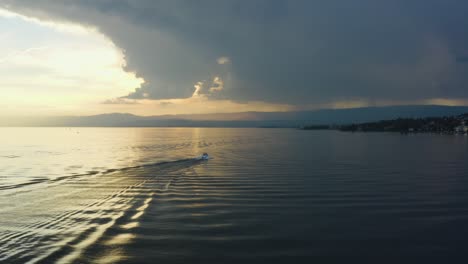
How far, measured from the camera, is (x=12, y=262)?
1299cm

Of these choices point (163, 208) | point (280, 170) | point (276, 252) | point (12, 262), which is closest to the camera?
point (12, 262)

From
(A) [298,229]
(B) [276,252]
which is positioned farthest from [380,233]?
(B) [276,252]

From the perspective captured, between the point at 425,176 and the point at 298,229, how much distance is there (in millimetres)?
26923

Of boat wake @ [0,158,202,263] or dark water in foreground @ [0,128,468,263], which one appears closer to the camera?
boat wake @ [0,158,202,263]

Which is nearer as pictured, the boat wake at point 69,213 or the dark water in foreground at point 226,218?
the boat wake at point 69,213

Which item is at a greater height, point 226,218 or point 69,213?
point 69,213

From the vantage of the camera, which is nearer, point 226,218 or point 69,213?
point 226,218

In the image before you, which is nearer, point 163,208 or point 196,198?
point 163,208

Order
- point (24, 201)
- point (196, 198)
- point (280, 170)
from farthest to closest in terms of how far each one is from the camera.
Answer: point (280, 170)
point (196, 198)
point (24, 201)

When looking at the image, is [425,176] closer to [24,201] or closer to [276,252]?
[276,252]

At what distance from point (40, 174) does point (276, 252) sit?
111ft

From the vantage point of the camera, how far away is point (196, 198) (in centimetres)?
2650

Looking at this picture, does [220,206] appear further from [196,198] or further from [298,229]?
[298,229]

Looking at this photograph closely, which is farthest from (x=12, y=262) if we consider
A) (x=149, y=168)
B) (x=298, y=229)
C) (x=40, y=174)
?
(x=149, y=168)
